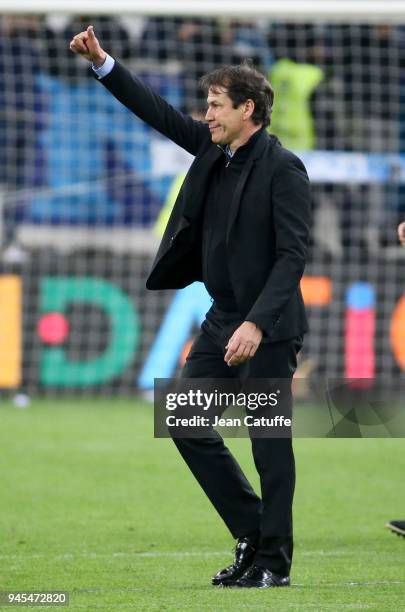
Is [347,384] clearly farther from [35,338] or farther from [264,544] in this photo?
[35,338]

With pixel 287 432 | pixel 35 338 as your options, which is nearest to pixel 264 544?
pixel 287 432

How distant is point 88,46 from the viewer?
18.2 feet

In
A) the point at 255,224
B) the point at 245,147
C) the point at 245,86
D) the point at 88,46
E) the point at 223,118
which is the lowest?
the point at 255,224

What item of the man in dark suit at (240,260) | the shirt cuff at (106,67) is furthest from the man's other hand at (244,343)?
the shirt cuff at (106,67)

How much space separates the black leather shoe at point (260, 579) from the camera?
5.42m

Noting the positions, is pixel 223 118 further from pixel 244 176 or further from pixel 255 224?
pixel 255 224

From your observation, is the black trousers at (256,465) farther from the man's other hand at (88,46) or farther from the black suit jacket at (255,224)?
the man's other hand at (88,46)

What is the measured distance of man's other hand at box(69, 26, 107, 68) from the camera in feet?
18.1

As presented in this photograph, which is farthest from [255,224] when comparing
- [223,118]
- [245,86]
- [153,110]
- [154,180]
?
[154,180]

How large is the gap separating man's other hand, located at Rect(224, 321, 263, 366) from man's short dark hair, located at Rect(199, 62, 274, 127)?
868 millimetres

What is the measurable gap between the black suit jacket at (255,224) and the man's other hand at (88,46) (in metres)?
0.09

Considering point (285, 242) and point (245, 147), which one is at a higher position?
point (245, 147)

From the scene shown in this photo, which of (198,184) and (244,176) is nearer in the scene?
(244,176)

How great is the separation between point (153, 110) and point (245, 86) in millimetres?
433
